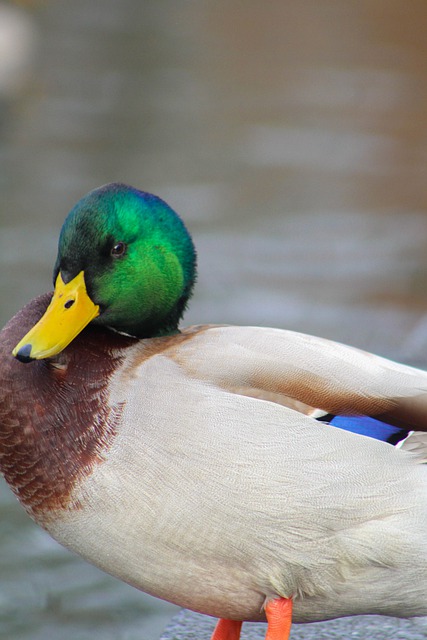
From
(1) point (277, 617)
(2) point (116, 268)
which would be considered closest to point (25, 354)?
(2) point (116, 268)

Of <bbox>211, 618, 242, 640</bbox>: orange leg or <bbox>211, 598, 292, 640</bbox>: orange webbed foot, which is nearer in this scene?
<bbox>211, 598, 292, 640</bbox>: orange webbed foot

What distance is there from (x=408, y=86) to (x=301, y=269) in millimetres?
Result: 5583

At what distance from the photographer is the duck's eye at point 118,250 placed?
2.74 m

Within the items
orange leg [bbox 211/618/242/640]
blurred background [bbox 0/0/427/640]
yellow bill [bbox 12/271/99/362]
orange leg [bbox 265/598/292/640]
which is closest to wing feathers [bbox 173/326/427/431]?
yellow bill [bbox 12/271/99/362]

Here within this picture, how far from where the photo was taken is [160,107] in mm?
11273

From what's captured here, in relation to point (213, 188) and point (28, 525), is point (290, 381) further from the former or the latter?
point (213, 188)

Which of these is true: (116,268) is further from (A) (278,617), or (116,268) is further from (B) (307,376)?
(A) (278,617)

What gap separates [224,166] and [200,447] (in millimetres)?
7190

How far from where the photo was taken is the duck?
2570mm

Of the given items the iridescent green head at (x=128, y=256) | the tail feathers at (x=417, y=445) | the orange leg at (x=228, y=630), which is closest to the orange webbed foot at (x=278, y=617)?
the orange leg at (x=228, y=630)

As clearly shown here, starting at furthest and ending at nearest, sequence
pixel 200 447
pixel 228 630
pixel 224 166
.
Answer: pixel 224 166 → pixel 228 630 → pixel 200 447

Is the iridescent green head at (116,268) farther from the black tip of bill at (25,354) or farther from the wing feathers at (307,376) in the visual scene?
the wing feathers at (307,376)

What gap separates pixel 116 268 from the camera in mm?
2744

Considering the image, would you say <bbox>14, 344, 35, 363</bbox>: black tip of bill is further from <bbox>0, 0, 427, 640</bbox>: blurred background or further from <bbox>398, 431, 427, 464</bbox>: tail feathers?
<bbox>0, 0, 427, 640</bbox>: blurred background
